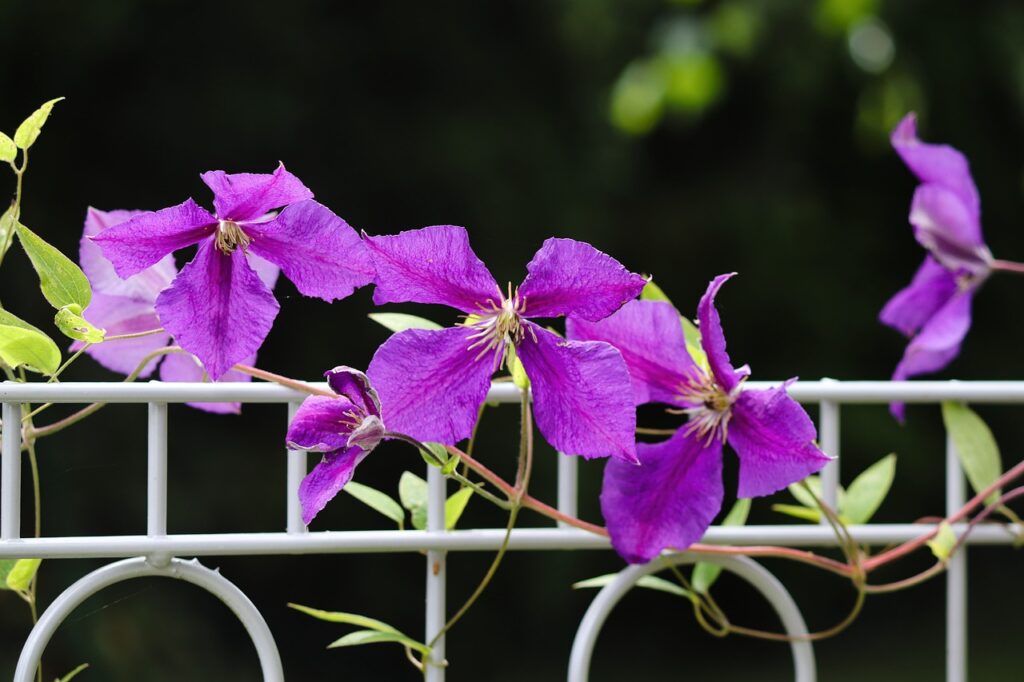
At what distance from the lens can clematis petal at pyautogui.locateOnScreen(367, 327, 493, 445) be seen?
41 cm

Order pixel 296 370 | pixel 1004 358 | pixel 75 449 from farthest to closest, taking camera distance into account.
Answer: pixel 1004 358 → pixel 296 370 → pixel 75 449

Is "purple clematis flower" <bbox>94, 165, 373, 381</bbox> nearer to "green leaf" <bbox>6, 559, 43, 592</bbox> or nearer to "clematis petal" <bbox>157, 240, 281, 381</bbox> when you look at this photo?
"clematis petal" <bbox>157, 240, 281, 381</bbox>

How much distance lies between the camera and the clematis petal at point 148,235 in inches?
16.3

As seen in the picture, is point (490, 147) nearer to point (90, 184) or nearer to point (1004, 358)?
point (90, 184)

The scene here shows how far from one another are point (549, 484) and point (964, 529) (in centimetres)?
187

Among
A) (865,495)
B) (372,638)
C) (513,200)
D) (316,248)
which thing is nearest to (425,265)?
(316,248)

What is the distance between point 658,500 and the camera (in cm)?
46

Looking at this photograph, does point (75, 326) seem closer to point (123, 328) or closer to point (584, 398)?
point (123, 328)

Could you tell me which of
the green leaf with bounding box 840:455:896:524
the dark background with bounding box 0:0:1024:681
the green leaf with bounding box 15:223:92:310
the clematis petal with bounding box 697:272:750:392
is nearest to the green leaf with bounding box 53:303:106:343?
the green leaf with bounding box 15:223:92:310

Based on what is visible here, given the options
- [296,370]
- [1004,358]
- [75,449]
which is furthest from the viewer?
[1004,358]

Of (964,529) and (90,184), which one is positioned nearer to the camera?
(964,529)

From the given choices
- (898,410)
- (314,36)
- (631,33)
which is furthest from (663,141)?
(898,410)

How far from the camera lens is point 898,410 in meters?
0.55

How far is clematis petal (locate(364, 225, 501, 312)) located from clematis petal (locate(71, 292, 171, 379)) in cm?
13
